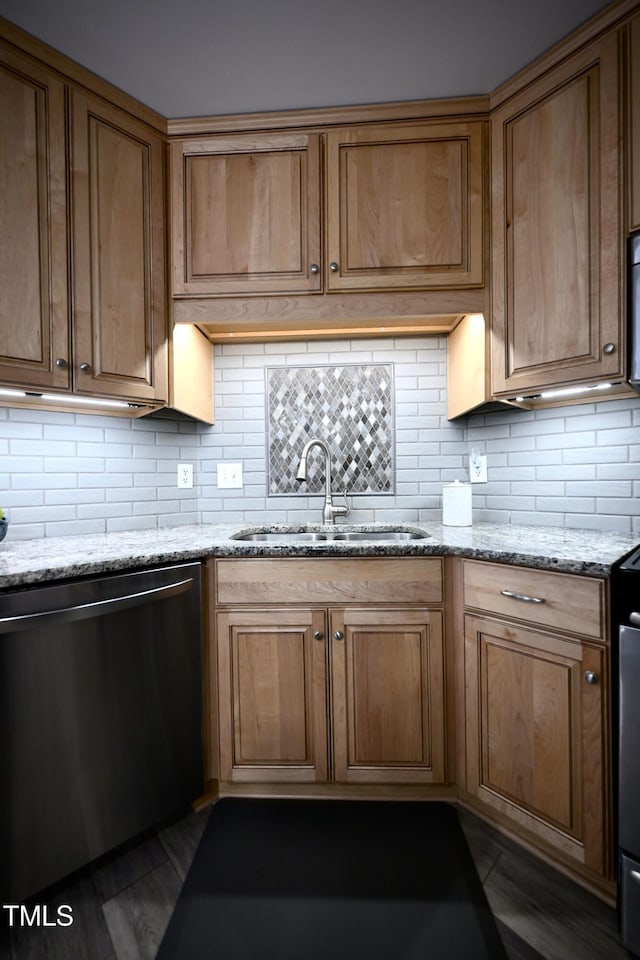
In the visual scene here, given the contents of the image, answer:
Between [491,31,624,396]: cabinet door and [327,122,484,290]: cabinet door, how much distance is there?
0.09m

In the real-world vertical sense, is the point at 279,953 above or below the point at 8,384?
below

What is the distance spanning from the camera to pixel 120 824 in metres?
1.37

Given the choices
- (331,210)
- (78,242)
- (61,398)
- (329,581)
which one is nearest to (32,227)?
(78,242)

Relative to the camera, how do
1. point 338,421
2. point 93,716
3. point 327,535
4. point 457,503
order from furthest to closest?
point 338,421 → point 327,535 → point 457,503 → point 93,716

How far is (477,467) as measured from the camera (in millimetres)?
2160

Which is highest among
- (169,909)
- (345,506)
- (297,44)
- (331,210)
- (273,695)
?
(297,44)

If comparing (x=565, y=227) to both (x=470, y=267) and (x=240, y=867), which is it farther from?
(x=240, y=867)

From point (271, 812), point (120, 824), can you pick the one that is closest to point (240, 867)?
point (271, 812)

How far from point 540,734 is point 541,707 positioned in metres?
0.08

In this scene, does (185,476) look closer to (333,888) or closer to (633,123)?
(333,888)

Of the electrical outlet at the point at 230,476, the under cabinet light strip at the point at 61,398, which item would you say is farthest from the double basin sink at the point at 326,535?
the under cabinet light strip at the point at 61,398

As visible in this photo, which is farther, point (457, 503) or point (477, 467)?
point (477, 467)

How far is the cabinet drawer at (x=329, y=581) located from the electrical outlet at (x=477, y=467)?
0.70 meters

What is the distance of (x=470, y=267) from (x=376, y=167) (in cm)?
51
